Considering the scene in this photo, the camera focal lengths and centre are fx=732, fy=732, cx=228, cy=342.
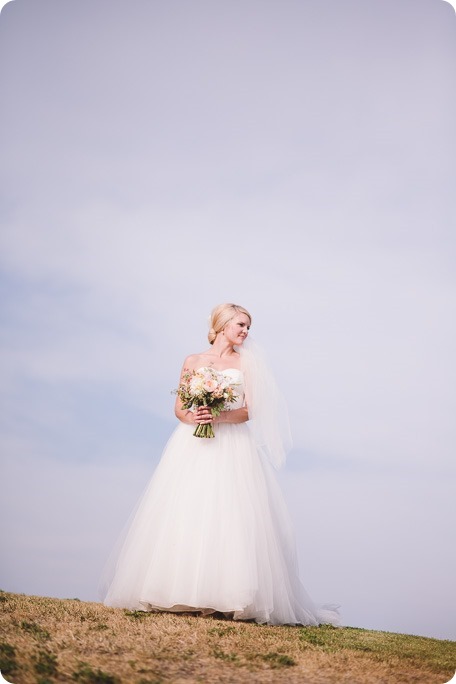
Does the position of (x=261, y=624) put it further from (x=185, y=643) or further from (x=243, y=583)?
(x=185, y=643)

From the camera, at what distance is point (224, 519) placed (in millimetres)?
6176

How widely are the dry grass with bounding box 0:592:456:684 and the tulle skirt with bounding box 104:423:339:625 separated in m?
0.22

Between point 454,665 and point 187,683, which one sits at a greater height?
point 454,665

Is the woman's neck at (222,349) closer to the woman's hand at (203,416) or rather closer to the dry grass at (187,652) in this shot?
the woman's hand at (203,416)

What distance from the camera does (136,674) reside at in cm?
402

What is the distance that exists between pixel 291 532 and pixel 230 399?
137 cm

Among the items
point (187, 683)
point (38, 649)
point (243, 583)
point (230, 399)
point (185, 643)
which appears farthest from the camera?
point (230, 399)

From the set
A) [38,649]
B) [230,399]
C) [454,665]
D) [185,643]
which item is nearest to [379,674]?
[454,665]

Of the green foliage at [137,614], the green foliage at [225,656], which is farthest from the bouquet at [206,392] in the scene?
the green foliage at [225,656]

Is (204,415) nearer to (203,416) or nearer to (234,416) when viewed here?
(203,416)

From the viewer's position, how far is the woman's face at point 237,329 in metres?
6.88

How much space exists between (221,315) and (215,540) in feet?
6.97

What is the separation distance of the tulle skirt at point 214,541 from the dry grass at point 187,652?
0.71ft

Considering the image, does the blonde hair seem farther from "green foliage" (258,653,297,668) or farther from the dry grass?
"green foliage" (258,653,297,668)
